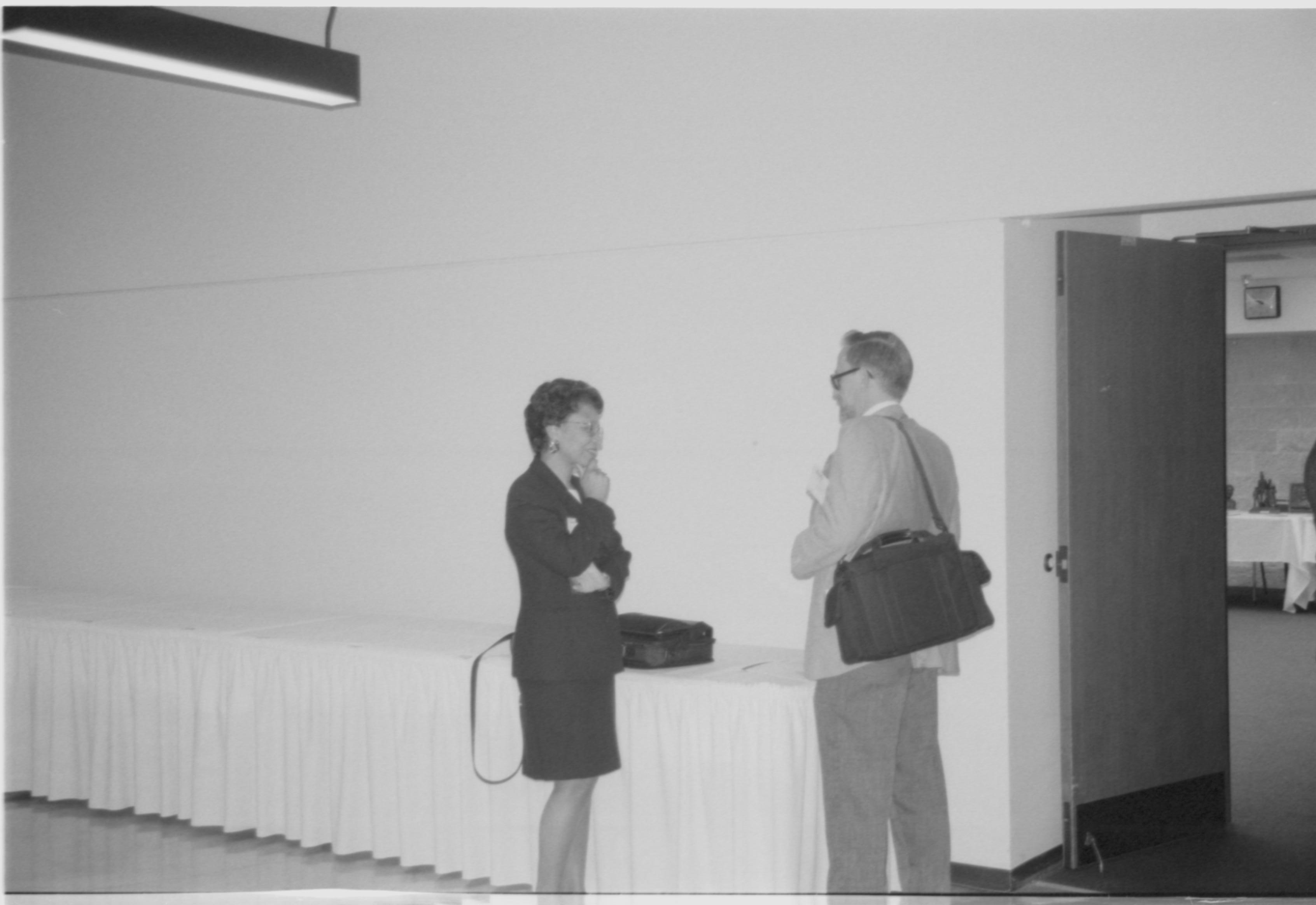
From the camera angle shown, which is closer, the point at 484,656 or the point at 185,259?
the point at 484,656

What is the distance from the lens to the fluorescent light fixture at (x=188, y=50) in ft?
9.71

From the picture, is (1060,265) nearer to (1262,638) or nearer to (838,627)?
(838,627)

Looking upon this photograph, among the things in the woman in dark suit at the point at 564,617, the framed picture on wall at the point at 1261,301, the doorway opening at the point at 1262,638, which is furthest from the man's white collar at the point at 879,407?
the framed picture on wall at the point at 1261,301

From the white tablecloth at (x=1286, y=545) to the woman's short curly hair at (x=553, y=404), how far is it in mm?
6902

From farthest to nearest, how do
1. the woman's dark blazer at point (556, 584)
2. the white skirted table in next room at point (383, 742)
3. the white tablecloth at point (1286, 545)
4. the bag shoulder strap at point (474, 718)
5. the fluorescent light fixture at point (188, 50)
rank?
the white tablecloth at point (1286, 545)
the bag shoulder strap at point (474, 718)
the white skirted table in next room at point (383, 742)
the woman's dark blazer at point (556, 584)
the fluorescent light fixture at point (188, 50)

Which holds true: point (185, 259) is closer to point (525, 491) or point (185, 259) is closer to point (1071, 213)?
point (525, 491)

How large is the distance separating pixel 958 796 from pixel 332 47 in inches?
116

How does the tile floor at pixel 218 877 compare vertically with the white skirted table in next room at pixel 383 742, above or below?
below

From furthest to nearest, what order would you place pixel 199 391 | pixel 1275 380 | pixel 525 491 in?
pixel 1275 380, pixel 199 391, pixel 525 491

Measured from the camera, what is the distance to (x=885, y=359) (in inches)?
118

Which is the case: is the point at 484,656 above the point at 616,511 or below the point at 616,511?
below

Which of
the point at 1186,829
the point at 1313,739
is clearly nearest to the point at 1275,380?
the point at 1313,739

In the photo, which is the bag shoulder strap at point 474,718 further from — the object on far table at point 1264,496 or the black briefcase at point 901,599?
the object on far table at point 1264,496

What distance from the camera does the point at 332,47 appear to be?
438cm
